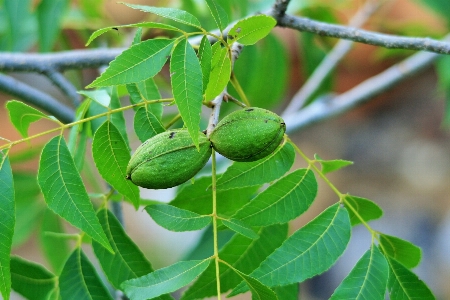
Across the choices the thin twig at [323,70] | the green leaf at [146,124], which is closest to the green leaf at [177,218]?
the green leaf at [146,124]

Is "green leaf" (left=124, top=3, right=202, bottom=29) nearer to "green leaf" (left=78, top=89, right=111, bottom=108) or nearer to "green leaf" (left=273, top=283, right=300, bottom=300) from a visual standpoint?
"green leaf" (left=78, top=89, right=111, bottom=108)

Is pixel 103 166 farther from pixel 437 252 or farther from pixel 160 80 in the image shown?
pixel 437 252

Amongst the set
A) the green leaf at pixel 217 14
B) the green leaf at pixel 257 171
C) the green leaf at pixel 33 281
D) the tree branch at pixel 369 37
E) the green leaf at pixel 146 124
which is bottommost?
the green leaf at pixel 33 281

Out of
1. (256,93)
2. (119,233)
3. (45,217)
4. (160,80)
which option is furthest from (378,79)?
(119,233)

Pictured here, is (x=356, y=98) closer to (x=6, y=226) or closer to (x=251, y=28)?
(x=251, y=28)

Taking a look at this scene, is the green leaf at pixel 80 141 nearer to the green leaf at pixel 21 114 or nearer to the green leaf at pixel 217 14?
the green leaf at pixel 21 114

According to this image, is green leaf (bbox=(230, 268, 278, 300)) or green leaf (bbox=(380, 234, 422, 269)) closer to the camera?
green leaf (bbox=(230, 268, 278, 300))

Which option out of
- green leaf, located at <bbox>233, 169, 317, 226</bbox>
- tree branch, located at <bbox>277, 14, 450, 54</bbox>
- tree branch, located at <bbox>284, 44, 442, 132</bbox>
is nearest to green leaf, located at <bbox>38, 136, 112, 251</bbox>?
green leaf, located at <bbox>233, 169, 317, 226</bbox>
